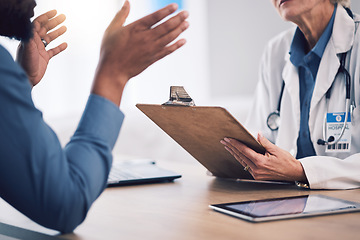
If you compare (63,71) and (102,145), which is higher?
(102,145)

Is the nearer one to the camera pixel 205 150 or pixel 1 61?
pixel 1 61

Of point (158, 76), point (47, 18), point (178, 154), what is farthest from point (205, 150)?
point (158, 76)

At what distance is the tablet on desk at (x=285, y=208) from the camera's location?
2.88 feet

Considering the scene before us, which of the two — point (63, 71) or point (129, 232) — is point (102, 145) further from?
point (63, 71)

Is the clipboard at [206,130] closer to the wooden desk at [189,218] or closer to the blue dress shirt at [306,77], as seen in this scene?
the wooden desk at [189,218]

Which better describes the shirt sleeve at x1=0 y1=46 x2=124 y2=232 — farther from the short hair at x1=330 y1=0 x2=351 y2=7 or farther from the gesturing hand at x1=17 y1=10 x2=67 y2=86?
the short hair at x1=330 y1=0 x2=351 y2=7

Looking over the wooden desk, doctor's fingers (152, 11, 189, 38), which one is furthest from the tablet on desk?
doctor's fingers (152, 11, 189, 38)

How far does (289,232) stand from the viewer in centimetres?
79

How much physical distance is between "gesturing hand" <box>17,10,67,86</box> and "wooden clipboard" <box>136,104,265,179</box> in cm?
31

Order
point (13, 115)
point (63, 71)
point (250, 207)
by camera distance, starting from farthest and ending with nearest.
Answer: point (63, 71)
point (250, 207)
point (13, 115)

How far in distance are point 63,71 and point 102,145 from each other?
2929 mm

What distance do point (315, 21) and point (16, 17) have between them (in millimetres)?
A: 1184

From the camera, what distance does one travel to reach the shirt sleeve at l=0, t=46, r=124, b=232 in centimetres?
73

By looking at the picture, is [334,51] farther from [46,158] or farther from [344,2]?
[46,158]
